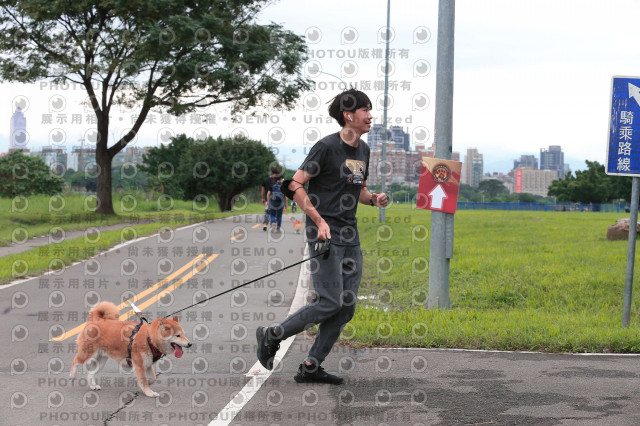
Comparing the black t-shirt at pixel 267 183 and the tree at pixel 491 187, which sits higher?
the black t-shirt at pixel 267 183

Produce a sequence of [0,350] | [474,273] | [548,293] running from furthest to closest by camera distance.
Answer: [474,273], [548,293], [0,350]

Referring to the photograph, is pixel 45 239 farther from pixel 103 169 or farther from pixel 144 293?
pixel 103 169

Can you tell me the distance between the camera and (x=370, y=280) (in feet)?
42.1

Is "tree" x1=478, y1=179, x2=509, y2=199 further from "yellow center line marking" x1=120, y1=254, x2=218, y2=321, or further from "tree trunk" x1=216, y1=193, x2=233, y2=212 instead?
"yellow center line marking" x1=120, y1=254, x2=218, y2=321

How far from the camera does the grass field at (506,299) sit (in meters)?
7.12

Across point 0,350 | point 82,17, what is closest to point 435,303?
point 0,350

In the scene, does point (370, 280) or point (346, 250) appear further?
point (370, 280)

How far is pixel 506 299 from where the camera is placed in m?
10.0

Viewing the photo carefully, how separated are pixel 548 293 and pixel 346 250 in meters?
5.97

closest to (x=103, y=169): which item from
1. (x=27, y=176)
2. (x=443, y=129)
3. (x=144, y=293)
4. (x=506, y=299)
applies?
(x=27, y=176)

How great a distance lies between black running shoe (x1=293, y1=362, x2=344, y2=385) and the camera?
18.1 ft

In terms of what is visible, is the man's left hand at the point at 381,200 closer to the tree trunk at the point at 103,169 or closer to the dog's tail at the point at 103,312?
the dog's tail at the point at 103,312

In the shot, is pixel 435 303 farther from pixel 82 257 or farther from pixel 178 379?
pixel 82 257

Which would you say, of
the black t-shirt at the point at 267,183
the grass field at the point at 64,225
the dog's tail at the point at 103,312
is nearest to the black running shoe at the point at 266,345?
the dog's tail at the point at 103,312
